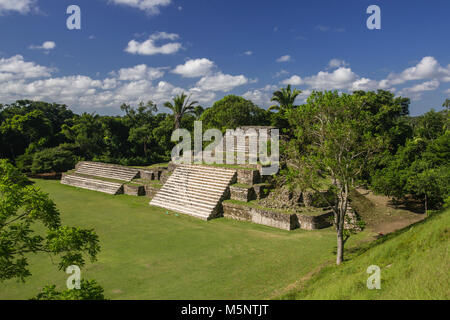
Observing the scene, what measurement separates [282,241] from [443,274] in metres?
5.91

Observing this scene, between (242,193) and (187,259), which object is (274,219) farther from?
(187,259)

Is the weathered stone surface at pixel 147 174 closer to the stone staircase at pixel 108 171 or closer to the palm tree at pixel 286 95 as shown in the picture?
the stone staircase at pixel 108 171

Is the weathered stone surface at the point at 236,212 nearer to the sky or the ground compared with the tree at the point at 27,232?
nearer to the ground

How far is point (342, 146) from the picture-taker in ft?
24.8

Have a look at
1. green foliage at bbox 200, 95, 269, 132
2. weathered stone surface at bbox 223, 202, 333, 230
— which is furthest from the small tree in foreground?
green foliage at bbox 200, 95, 269, 132

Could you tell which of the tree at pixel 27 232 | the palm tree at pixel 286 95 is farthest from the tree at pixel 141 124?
the tree at pixel 27 232

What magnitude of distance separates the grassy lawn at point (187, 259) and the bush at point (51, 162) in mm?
12602

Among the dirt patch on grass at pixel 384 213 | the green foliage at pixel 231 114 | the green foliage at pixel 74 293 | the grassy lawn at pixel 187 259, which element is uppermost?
the green foliage at pixel 231 114

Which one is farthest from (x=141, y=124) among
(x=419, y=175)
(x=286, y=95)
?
(x=419, y=175)

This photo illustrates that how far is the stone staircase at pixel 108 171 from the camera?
19581 millimetres

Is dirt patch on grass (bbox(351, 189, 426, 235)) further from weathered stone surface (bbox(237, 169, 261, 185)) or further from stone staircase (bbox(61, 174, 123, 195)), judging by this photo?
stone staircase (bbox(61, 174, 123, 195))

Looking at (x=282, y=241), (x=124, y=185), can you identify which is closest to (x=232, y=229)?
(x=282, y=241)
